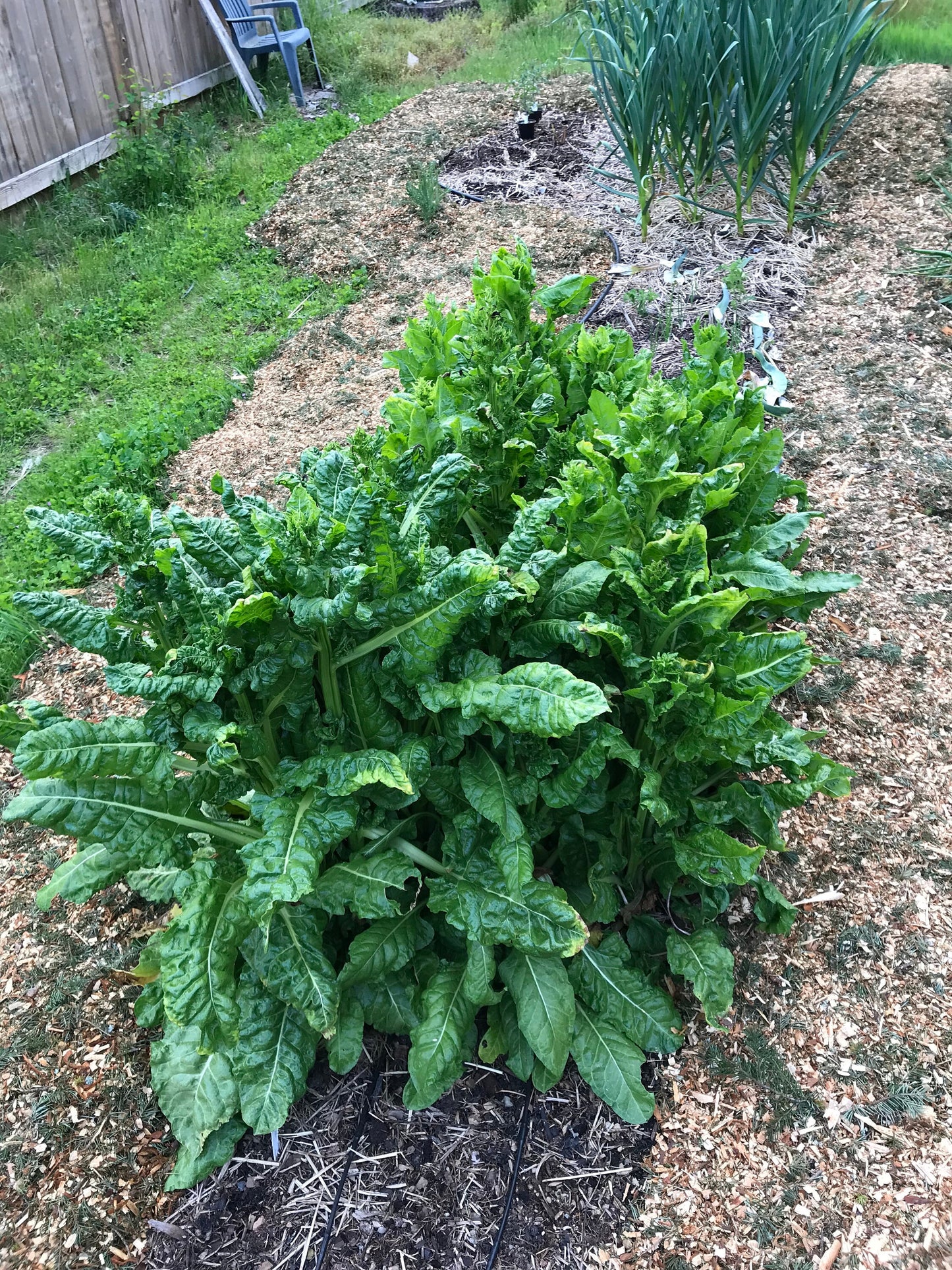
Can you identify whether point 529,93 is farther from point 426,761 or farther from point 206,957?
point 206,957

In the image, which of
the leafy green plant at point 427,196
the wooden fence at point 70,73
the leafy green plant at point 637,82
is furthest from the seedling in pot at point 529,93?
the wooden fence at point 70,73

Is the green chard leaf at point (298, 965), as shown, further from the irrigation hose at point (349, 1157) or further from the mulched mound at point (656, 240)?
the mulched mound at point (656, 240)

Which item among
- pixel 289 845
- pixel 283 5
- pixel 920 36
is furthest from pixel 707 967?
pixel 283 5

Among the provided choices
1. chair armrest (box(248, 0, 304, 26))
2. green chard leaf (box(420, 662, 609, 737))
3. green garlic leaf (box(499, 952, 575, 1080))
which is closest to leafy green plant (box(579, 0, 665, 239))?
green chard leaf (box(420, 662, 609, 737))

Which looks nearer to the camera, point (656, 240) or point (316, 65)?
point (656, 240)

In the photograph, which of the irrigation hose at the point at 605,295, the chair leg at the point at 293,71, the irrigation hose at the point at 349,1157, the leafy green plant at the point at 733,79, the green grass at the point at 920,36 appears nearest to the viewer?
the irrigation hose at the point at 349,1157

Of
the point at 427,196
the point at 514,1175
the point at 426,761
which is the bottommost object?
the point at 514,1175

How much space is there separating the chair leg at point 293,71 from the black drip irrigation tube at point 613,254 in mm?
3106

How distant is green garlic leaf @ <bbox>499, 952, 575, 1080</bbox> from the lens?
6.31 ft

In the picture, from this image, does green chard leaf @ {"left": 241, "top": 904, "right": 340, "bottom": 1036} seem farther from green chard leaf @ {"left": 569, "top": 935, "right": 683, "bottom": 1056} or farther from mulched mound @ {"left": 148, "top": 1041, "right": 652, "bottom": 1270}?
green chard leaf @ {"left": 569, "top": 935, "right": 683, "bottom": 1056}

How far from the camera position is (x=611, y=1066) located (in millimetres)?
2004

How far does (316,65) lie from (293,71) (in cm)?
64

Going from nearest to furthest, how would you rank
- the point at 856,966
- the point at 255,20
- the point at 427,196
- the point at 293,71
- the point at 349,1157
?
1. the point at 349,1157
2. the point at 856,966
3. the point at 427,196
4. the point at 293,71
5. the point at 255,20

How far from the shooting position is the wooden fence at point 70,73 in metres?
6.01
